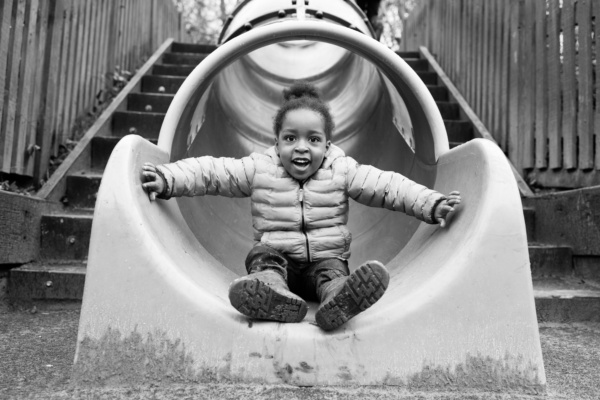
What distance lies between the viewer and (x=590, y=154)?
111 inches

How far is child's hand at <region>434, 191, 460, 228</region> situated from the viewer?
1.75 metres

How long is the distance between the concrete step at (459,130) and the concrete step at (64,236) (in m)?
2.55

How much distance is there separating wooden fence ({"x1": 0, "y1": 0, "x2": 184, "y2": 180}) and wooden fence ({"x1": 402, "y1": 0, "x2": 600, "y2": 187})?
2.79 metres

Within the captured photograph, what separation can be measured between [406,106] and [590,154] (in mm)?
1020

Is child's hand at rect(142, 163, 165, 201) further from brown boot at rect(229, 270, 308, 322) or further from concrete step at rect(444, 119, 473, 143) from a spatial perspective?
concrete step at rect(444, 119, 473, 143)

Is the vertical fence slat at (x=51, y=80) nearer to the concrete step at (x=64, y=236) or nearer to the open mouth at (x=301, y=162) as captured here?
the concrete step at (x=64, y=236)

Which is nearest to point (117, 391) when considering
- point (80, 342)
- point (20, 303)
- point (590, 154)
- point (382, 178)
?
point (80, 342)

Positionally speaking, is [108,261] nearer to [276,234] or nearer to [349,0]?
[276,234]

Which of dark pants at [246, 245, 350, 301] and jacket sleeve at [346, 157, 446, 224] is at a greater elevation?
jacket sleeve at [346, 157, 446, 224]

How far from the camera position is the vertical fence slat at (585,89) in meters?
2.81

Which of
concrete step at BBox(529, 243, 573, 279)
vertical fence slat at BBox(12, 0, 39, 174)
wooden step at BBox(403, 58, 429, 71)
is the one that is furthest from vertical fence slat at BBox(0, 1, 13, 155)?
wooden step at BBox(403, 58, 429, 71)

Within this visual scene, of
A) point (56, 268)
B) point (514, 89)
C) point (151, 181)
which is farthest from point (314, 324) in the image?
point (514, 89)

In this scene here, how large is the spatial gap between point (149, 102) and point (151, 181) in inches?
101

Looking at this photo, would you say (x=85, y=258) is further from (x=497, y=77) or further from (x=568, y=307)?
(x=497, y=77)
